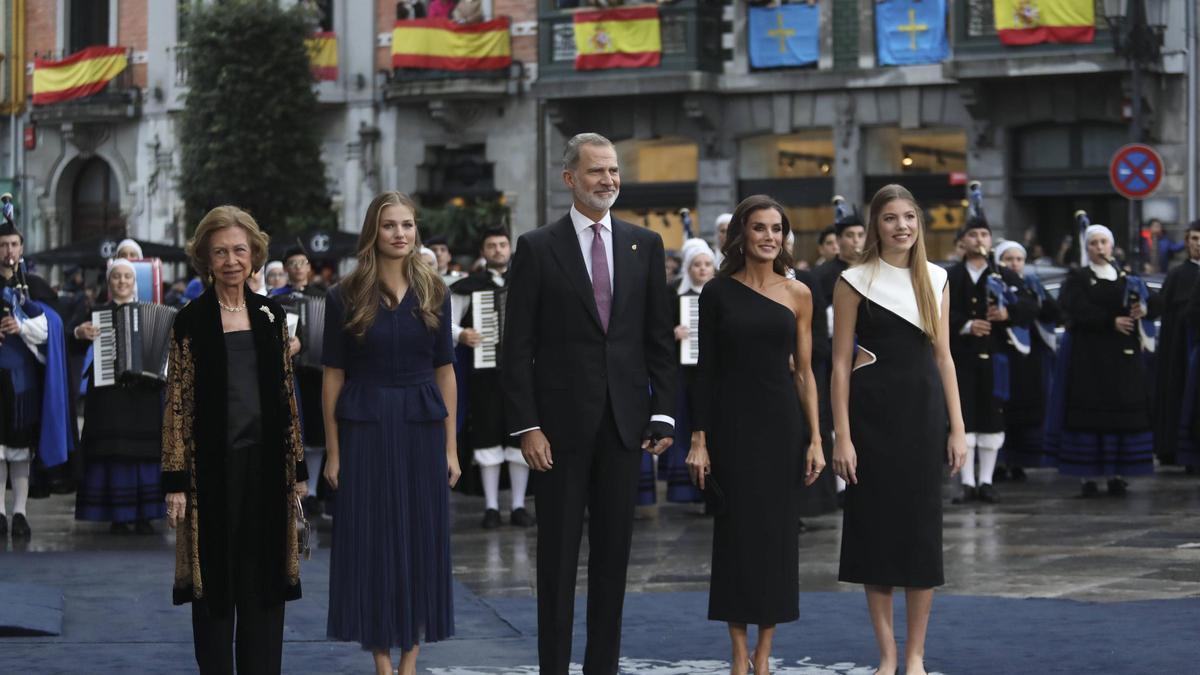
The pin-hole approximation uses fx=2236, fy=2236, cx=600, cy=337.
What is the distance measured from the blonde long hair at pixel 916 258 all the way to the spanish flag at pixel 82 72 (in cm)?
3314

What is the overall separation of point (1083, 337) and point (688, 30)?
1755cm

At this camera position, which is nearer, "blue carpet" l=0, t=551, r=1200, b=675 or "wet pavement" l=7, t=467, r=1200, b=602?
"blue carpet" l=0, t=551, r=1200, b=675

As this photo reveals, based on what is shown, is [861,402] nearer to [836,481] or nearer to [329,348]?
[329,348]

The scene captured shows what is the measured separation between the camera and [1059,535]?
1463 centimetres

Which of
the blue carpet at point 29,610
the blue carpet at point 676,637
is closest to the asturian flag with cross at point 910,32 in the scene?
the blue carpet at point 676,637

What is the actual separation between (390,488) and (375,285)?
810 millimetres

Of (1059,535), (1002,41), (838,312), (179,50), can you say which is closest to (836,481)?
(1059,535)

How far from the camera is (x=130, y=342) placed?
1513 cm

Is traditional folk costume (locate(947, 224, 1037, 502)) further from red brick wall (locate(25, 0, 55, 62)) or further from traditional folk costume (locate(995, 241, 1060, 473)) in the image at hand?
red brick wall (locate(25, 0, 55, 62))

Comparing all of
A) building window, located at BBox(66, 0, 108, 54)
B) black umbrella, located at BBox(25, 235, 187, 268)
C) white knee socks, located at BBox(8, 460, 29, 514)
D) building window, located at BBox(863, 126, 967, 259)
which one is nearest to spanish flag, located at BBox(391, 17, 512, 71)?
black umbrella, located at BBox(25, 235, 187, 268)

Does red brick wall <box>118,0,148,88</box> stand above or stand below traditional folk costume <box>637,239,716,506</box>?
above

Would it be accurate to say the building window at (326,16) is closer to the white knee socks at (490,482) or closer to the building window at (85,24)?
the building window at (85,24)

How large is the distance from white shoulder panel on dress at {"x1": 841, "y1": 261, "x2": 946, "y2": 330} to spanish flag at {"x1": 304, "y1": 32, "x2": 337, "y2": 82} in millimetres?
29737

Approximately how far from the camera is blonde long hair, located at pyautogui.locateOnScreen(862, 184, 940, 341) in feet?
29.8
